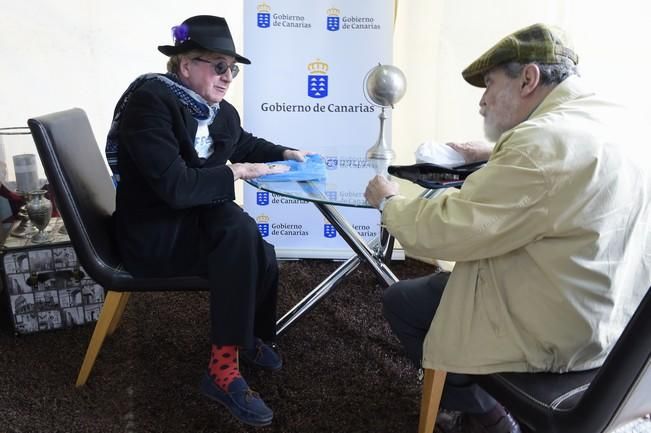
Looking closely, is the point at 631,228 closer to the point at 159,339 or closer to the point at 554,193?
the point at 554,193

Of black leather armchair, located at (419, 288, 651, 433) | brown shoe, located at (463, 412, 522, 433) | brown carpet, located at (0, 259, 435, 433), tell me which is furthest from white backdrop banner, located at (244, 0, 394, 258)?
black leather armchair, located at (419, 288, 651, 433)

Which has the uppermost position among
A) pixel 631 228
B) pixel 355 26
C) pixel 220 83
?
pixel 355 26

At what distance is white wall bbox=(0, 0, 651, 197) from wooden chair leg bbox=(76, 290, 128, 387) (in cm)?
154

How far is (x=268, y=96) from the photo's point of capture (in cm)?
288

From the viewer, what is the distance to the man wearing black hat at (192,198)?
1553 mm

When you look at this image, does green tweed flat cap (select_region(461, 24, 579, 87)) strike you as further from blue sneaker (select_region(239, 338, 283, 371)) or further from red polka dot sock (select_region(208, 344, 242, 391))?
blue sneaker (select_region(239, 338, 283, 371))

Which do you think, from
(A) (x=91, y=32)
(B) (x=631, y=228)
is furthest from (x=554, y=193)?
(A) (x=91, y=32)

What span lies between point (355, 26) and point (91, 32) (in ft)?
4.93

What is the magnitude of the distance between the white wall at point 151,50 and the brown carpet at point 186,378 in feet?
3.77

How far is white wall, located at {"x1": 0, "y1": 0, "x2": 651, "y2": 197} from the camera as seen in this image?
8.72 feet

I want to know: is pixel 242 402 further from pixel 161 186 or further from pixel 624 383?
pixel 624 383

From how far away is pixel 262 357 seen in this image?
195 centimetres

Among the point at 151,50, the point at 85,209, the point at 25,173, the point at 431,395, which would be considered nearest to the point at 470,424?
the point at 431,395

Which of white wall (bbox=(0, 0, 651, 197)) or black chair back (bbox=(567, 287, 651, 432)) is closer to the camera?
black chair back (bbox=(567, 287, 651, 432))
